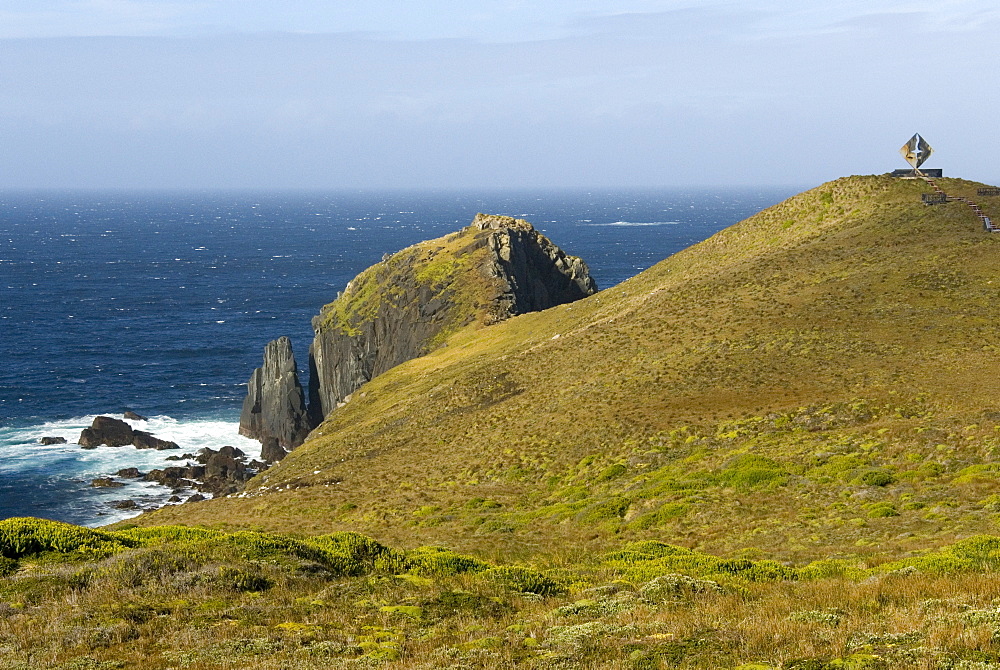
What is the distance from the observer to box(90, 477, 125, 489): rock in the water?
256ft

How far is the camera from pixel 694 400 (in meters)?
44.6

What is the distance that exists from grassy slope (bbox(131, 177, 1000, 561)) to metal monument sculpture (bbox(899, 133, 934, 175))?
3.69 meters

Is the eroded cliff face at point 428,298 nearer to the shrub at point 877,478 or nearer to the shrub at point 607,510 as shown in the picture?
the shrub at point 607,510

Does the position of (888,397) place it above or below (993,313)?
below

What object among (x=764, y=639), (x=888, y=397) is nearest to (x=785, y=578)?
(x=764, y=639)

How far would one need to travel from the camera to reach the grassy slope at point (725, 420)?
2867cm

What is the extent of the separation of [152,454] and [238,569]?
248ft

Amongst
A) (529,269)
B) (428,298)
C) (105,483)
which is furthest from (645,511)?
(529,269)

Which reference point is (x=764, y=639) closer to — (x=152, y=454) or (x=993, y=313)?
(x=993, y=313)

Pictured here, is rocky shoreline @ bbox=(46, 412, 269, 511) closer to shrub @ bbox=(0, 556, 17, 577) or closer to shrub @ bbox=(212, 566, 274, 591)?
shrub @ bbox=(0, 556, 17, 577)

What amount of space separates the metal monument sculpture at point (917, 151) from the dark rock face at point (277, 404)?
6978 cm

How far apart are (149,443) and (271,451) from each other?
13.5 meters

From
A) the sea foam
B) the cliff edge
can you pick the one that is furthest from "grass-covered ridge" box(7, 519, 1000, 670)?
the cliff edge

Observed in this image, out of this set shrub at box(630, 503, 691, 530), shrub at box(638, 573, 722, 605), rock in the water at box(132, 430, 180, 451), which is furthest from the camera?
rock in the water at box(132, 430, 180, 451)
